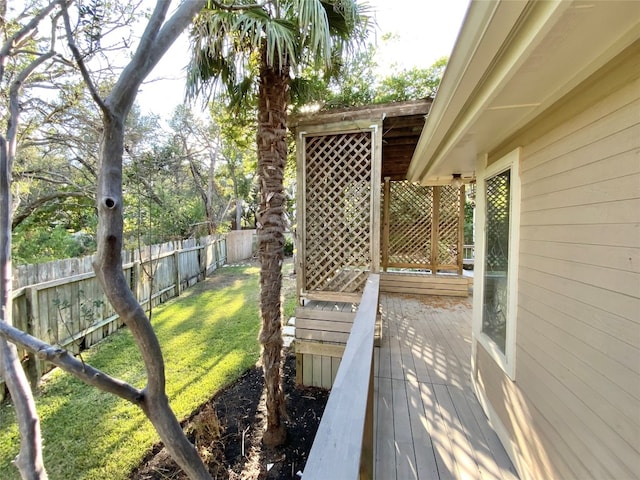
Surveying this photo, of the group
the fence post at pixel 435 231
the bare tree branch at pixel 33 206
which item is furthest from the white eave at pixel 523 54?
the bare tree branch at pixel 33 206

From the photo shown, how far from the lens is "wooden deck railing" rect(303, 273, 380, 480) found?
752 mm

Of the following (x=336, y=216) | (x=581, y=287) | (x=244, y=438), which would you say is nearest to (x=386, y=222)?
(x=336, y=216)

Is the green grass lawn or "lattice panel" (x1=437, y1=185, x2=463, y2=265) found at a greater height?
"lattice panel" (x1=437, y1=185, x2=463, y2=265)

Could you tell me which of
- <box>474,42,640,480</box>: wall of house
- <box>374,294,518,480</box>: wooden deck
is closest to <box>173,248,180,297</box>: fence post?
<box>374,294,518,480</box>: wooden deck

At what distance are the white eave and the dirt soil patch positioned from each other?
3.52 meters

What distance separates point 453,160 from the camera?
122 inches

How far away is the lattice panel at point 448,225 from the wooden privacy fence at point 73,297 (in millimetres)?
5822

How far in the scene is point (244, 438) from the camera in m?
3.32

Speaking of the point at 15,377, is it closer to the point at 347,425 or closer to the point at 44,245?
the point at 347,425

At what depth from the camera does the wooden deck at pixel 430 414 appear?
1911mm

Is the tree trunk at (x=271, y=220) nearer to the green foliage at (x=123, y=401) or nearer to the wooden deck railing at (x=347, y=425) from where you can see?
the green foliage at (x=123, y=401)

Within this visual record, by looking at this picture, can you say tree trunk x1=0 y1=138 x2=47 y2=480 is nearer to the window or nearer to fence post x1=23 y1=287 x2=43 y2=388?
fence post x1=23 y1=287 x2=43 y2=388

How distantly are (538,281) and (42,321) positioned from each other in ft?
19.6

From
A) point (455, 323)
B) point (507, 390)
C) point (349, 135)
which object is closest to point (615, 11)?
point (507, 390)
